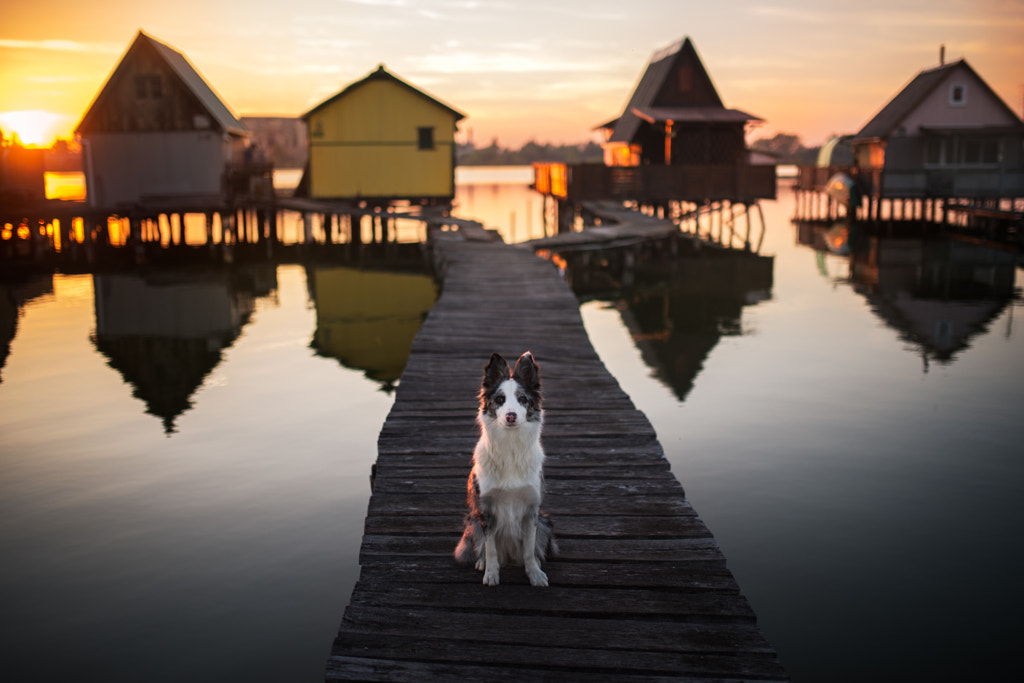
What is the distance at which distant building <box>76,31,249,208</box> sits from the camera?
33.7 meters

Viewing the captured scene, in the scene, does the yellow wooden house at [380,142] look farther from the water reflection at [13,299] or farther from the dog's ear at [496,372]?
the dog's ear at [496,372]

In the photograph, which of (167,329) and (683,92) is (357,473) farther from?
(683,92)

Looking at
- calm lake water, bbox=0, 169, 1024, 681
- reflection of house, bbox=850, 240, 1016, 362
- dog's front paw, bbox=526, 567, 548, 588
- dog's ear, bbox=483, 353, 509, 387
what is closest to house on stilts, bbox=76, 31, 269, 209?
calm lake water, bbox=0, 169, 1024, 681

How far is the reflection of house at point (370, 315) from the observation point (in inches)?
701

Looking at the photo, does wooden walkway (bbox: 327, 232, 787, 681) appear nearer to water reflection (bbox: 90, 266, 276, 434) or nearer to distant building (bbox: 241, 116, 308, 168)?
water reflection (bbox: 90, 266, 276, 434)

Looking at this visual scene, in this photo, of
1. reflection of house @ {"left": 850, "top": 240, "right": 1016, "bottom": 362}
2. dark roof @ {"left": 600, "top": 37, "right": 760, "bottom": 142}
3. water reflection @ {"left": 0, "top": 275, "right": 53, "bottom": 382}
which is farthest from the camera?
dark roof @ {"left": 600, "top": 37, "right": 760, "bottom": 142}

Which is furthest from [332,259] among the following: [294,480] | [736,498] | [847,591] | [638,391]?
[847,591]

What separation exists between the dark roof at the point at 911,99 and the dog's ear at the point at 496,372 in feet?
143

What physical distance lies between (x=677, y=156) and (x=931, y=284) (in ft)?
50.9

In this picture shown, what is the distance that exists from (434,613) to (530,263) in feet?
53.6

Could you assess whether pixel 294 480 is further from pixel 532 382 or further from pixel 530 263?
pixel 530 263

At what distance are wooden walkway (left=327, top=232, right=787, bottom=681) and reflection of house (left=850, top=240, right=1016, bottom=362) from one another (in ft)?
40.1

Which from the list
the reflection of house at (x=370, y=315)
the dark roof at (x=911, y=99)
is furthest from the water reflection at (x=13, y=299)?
the dark roof at (x=911, y=99)

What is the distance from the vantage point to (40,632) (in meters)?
7.04
